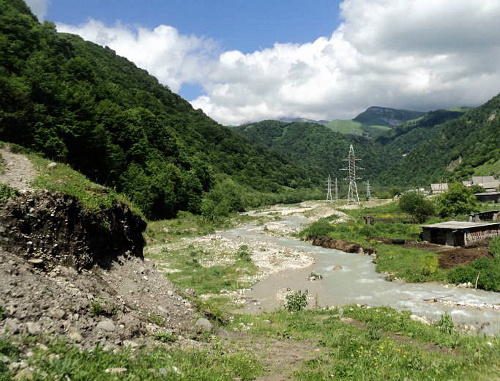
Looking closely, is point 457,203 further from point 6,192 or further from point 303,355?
point 6,192

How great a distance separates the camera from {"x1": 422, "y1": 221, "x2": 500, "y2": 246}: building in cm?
4253

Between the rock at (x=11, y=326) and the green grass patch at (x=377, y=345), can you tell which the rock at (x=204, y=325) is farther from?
the rock at (x=11, y=326)

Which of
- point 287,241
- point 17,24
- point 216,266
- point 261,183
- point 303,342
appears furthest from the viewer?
point 261,183

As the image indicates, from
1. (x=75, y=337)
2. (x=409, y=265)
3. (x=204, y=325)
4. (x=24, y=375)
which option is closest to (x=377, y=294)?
(x=409, y=265)

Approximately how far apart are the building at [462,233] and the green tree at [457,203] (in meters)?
20.4

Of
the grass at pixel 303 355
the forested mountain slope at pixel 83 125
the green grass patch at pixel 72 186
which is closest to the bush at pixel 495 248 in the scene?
the grass at pixel 303 355

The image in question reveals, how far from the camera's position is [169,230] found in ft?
202

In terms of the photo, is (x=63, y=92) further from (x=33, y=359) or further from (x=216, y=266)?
(x=33, y=359)

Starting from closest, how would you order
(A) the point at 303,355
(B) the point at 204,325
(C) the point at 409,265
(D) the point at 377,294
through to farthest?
(A) the point at 303,355 → (B) the point at 204,325 → (D) the point at 377,294 → (C) the point at 409,265

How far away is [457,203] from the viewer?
65625mm

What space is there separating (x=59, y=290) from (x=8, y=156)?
8.84m

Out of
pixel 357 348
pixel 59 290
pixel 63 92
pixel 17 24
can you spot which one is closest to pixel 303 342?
pixel 357 348

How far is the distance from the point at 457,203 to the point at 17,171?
72833 mm

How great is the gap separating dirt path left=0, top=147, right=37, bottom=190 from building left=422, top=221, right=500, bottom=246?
150 feet
